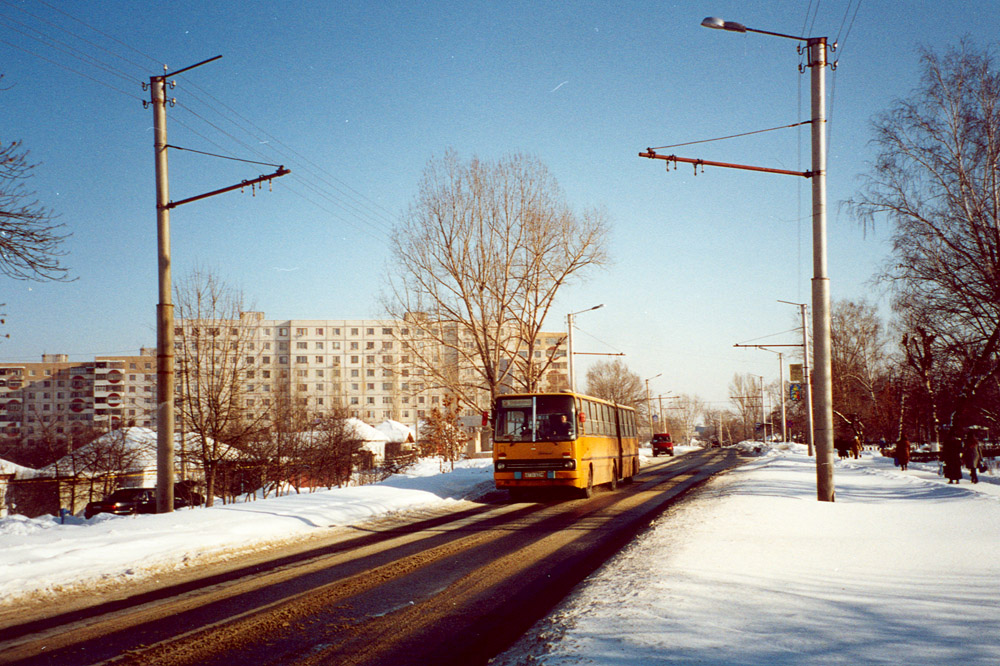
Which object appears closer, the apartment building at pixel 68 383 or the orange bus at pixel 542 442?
the orange bus at pixel 542 442

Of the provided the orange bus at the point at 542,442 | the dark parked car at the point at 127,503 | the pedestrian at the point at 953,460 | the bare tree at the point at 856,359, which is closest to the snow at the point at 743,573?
the pedestrian at the point at 953,460

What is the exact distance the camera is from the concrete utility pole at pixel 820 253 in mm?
15750

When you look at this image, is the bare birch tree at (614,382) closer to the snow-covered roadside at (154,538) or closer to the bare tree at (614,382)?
the bare tree at (614,382)

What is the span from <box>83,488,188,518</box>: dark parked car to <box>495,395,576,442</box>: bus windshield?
610 inches

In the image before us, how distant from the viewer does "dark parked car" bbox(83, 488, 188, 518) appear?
30844 millimetres

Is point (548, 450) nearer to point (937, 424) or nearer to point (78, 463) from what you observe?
point (78, 463)

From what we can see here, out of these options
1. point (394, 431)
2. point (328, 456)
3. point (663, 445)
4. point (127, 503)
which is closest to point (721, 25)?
point (328, 456)

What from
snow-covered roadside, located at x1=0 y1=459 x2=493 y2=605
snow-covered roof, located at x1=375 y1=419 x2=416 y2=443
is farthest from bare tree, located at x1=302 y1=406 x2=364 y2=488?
snow-covered roof, located at x1=375 y1=419 x2=416 y2=443

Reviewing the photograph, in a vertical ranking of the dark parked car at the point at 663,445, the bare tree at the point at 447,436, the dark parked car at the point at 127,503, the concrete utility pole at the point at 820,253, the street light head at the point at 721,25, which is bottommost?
the dark parked car at the point at 663,445

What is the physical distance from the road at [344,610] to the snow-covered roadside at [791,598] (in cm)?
66

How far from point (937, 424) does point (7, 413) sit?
3631 inches

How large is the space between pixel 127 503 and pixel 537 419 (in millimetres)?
20475

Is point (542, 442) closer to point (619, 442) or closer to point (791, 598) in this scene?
point (619, 442)

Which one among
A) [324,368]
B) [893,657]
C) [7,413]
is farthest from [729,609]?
[324,368]
